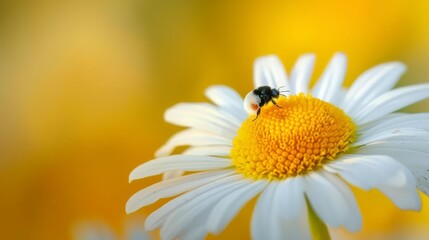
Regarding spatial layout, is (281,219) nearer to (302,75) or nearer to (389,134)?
(389,134)

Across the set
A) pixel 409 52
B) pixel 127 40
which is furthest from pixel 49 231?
pixel 409 52

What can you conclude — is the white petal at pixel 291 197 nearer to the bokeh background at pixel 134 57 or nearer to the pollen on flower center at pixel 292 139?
the pollen on flower center at pixel 292 139

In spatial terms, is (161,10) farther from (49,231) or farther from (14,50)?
(49,231)

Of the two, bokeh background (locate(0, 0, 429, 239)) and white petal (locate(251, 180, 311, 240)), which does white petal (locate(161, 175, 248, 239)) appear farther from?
bokeh background (locate(0, 0, 429, 239))

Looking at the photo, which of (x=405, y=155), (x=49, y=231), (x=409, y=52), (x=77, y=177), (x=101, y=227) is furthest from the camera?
(x=409, y=52)

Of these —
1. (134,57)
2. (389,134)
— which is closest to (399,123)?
(389,134)
